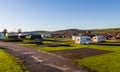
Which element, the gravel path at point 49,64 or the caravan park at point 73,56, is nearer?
the gravel path at point 49,64

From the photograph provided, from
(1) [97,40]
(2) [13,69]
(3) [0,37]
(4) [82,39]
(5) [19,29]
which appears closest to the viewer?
(2) [13,69]

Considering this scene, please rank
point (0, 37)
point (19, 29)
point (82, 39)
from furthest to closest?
point (19, 29)
point (0, 37)
point (82, 39)

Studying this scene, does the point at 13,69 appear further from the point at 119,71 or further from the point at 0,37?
the point at 0,37

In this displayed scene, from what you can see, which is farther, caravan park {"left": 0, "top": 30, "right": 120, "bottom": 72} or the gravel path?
caravan park {"left": 0, "top": 30, "right": 120, "bottom": 72}

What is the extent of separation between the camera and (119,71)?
18.7 metres

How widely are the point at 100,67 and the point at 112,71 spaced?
6.65ft

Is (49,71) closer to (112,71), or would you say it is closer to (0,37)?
(112,71)

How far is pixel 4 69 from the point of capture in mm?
20078

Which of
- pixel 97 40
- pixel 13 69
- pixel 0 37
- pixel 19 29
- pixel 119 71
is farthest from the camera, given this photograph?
pixel 19 29

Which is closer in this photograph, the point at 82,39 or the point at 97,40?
the point at 82,39

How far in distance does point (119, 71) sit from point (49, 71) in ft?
24.2

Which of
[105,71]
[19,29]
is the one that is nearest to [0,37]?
[105,71]

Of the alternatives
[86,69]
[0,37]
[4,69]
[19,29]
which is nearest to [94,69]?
[86,69]

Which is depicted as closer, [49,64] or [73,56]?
[49,64]
